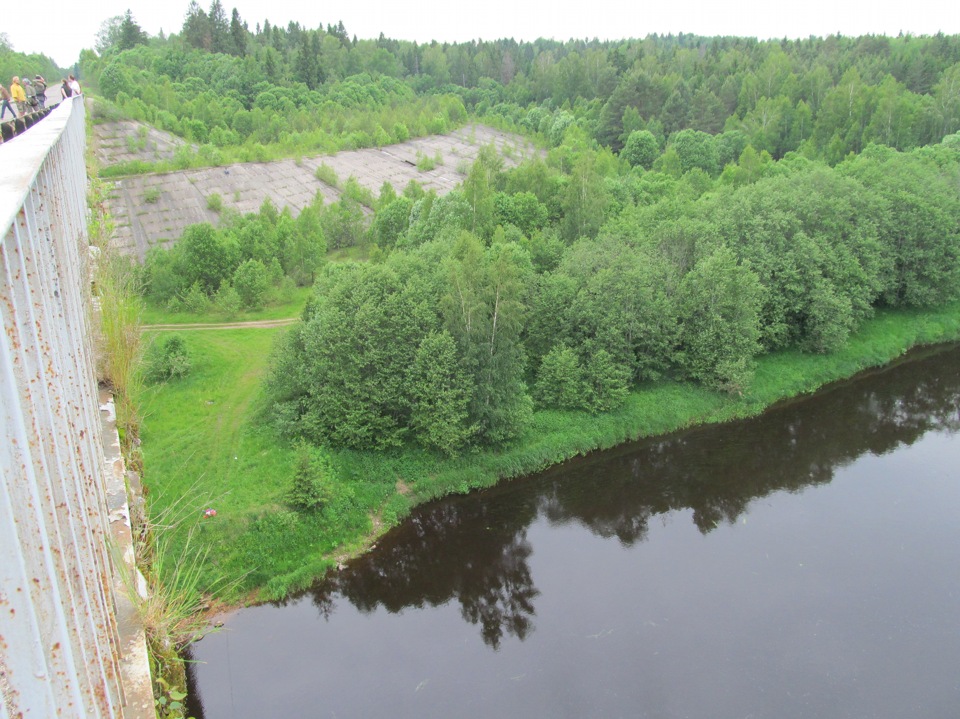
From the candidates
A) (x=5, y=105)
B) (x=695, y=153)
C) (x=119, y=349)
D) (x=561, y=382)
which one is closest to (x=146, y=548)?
(x=119, y=349)

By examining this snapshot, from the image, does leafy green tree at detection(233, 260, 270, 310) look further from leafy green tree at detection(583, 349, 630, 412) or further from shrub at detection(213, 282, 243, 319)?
leafy green tree at detection(583, 349, 630, 412)

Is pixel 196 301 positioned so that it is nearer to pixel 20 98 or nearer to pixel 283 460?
pixel 20 98

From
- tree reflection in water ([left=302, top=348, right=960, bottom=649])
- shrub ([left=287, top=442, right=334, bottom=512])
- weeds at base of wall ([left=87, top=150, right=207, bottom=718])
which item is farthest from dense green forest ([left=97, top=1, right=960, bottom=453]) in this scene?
weeds at base of wall ([left=87, top=150, right=207, bottom=718])

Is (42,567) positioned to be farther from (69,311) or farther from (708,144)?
(708,144)

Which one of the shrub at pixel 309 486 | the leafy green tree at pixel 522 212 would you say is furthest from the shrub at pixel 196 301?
the shrub at pixel 309 486

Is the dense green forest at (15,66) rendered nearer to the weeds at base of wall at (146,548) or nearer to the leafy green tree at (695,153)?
the weeds at base of wall at (146,548)
